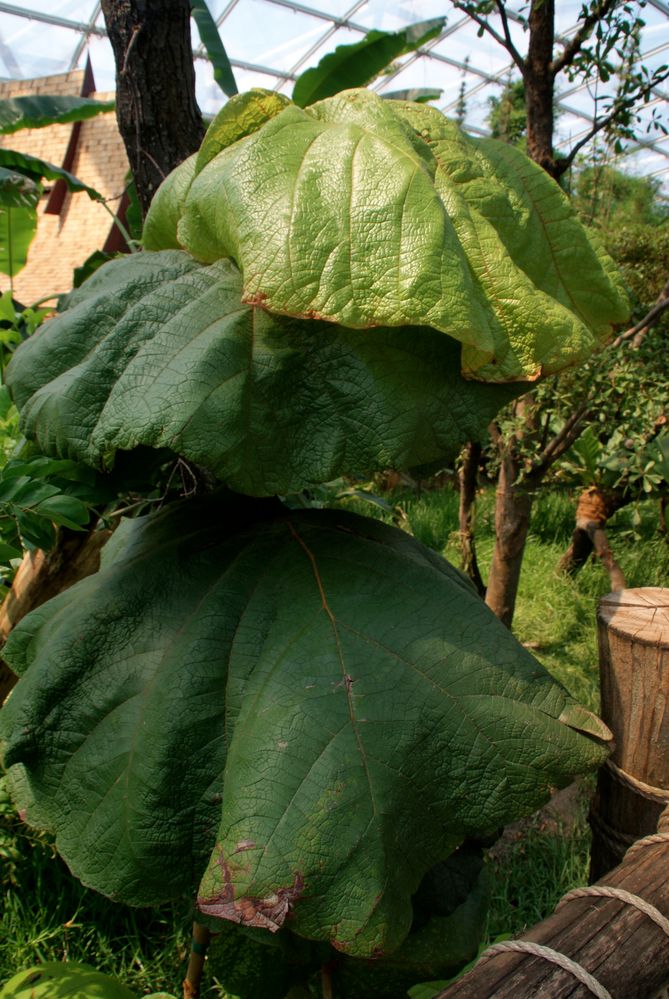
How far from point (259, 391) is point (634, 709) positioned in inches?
32.5

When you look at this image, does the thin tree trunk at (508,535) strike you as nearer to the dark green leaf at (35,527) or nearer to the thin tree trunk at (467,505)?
the thin tree trunk at (467,505)

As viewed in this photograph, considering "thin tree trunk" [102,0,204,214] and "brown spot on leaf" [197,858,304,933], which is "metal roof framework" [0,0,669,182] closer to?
"thin tree trunk" [102,0,204,214]

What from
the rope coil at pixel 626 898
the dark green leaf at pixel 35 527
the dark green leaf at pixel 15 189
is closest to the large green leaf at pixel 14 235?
the dark green leaf at pixel 15 189

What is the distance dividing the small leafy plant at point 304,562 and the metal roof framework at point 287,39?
945 centimetres

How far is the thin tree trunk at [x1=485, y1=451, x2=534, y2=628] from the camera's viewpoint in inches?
116

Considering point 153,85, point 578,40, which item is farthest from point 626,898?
point 578,40

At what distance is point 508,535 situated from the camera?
303 cm

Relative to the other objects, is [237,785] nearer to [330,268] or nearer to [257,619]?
[257,619]

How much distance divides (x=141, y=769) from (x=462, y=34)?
12.2 m

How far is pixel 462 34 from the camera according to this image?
10883mm

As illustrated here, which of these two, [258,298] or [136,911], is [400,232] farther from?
[136,911]

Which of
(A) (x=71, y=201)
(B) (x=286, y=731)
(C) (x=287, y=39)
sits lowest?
(B) (x=286, y=731)

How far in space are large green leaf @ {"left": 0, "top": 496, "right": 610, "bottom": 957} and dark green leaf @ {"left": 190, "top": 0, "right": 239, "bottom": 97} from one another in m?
3.46

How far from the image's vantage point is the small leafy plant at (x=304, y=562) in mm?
691
